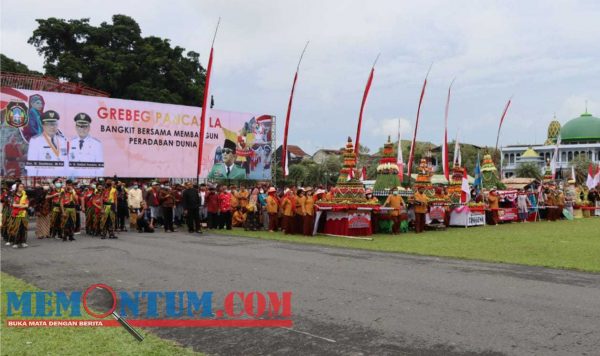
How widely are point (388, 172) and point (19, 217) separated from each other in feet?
37.7

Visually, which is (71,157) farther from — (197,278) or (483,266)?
(483,266)

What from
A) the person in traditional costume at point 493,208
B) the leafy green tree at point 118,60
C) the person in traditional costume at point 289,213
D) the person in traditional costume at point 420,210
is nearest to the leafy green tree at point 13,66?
the leafy green tree at point 118,60

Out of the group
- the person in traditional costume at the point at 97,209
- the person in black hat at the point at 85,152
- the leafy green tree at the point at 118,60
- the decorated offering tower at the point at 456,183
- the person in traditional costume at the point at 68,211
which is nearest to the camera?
the person in traditional costume at the point at 68,211

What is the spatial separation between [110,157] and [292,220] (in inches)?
444

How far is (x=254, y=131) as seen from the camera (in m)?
28.9

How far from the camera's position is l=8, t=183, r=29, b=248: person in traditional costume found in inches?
467

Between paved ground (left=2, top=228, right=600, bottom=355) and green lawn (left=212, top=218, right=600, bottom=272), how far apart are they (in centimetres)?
115

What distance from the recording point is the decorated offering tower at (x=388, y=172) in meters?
18.2

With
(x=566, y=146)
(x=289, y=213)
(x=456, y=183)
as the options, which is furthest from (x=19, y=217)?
(x=566, y=146)

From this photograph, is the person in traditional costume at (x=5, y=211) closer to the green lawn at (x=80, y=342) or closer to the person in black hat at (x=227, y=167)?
the green lawn at (x=80, y=342)

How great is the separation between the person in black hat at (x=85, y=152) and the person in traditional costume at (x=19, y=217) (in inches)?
421

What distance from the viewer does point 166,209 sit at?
53.6 ft

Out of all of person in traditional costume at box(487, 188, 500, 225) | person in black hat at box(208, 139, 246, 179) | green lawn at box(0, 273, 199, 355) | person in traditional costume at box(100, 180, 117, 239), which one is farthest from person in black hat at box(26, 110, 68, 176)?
green lawn at box(0, 273, 199, 355)

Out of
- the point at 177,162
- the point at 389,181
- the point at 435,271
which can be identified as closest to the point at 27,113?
the point at 177,162
